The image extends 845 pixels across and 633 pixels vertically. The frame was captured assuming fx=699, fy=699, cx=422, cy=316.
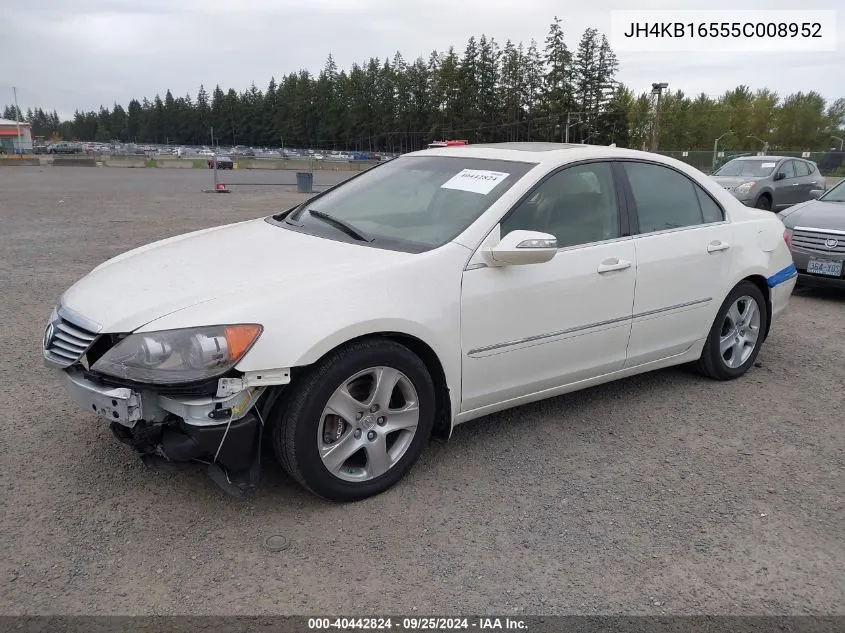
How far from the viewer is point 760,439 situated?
3939 mm

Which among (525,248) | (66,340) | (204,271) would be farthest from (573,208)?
Answer: (66,340)

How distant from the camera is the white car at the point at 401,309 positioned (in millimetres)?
2791

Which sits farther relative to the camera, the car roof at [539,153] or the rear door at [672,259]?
the rear door at [672,259]

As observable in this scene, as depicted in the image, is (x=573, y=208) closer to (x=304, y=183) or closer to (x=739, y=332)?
(x=739, y=332)

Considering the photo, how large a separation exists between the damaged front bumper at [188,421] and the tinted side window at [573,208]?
1.56 meters

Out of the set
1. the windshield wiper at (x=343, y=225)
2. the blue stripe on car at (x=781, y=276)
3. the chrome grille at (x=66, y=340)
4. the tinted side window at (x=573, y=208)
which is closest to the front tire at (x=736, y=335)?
the blue stripe on car at (x=781, y=276)

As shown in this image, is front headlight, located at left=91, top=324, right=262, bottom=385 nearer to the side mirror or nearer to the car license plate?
the side mirror

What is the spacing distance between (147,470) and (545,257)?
2182 millimetres

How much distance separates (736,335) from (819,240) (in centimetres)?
342

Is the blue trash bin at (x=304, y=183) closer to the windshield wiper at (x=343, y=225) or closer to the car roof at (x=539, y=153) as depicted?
the car roof at (x=539, y=153)

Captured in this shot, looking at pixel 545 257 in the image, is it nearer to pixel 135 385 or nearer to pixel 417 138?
pixel 135 385

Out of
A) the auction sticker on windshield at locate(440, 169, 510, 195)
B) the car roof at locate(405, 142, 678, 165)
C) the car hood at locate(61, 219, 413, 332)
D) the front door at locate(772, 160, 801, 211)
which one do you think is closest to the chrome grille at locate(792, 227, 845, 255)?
the car roof at locate(405, 142, 678, 165)

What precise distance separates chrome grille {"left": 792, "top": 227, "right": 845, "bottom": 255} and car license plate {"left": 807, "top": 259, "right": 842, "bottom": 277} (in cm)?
11

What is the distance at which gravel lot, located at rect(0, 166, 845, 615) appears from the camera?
255cm
